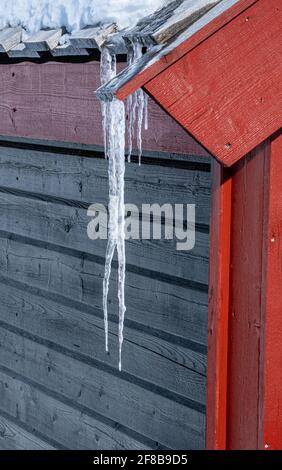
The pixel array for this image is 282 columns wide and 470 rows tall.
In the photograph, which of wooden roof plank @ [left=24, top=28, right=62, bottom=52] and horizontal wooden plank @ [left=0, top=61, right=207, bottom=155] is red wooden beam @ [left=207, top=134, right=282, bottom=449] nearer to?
horizontal wooden plank @ [left=0, top=61, right=207, bottom=155]

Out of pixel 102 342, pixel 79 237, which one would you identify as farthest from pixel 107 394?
pixel 79 237

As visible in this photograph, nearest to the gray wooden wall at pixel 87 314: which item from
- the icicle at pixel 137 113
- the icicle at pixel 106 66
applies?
the icicle at pixel 137 113

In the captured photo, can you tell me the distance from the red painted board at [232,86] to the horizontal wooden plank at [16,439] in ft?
7.60

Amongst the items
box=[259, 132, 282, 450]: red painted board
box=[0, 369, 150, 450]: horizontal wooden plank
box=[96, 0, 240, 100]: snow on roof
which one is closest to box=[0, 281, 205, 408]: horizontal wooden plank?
box=[0, 369, 150, 450]: horizontal wooden plank

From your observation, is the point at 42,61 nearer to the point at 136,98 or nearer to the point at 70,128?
the point at 70,128

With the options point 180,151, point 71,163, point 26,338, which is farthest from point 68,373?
point 180,151

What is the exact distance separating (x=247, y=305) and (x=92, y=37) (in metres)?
1.24

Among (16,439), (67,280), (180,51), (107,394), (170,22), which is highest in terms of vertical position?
(170,22)

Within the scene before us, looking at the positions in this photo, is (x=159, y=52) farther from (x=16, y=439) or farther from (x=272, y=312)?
(x=16, y=439)

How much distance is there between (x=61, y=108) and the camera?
12.8 ft

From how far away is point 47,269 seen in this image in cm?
432

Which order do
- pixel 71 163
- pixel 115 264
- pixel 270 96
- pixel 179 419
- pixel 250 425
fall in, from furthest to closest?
1. pixel 71 163
2. pixel 115 264
3. pixel 179 419
4. pixel 250 425
5. pixel 270 96

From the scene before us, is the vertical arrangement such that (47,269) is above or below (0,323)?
above

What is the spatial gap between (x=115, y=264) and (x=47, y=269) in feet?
2.06
